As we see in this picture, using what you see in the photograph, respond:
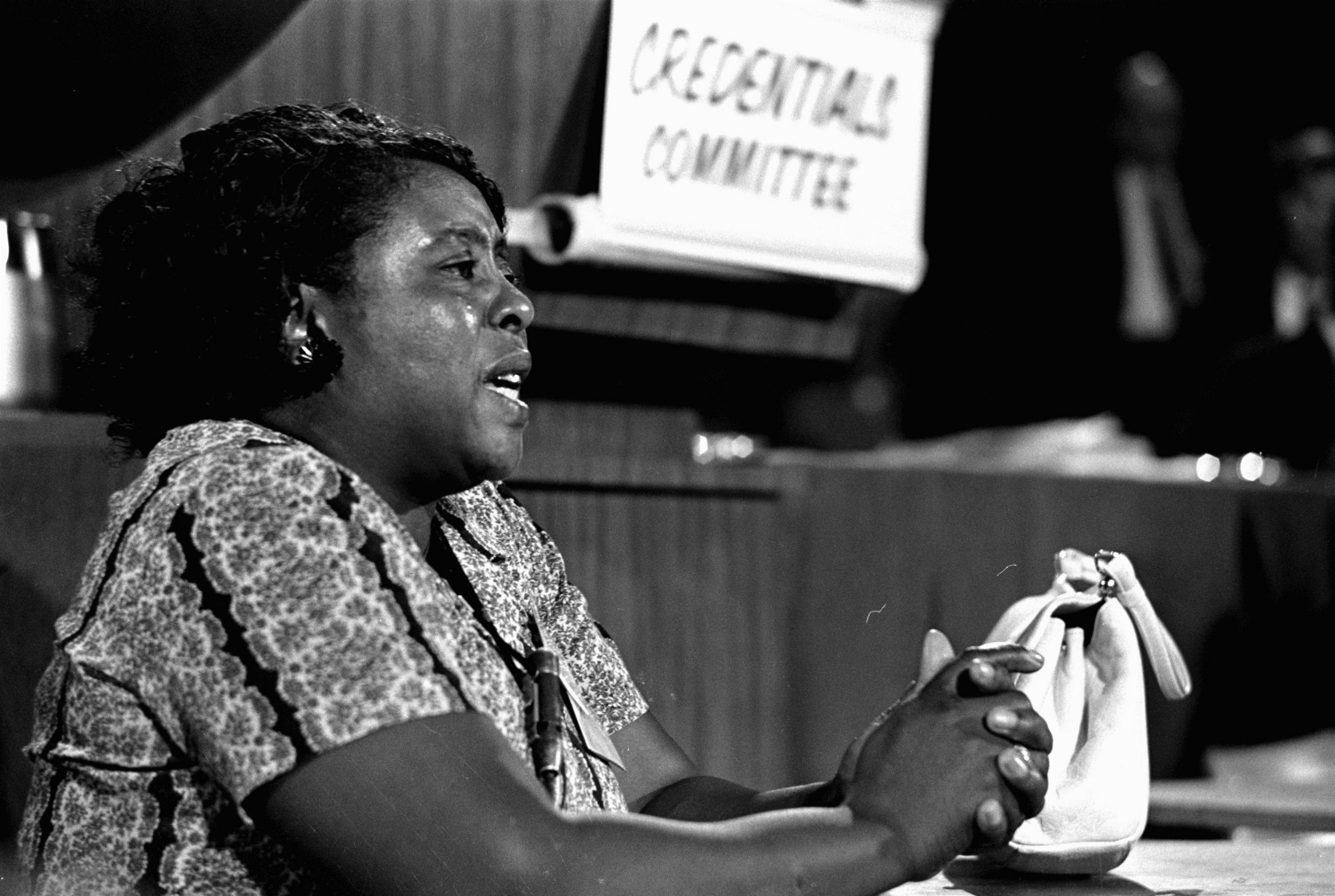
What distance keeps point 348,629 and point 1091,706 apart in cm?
75

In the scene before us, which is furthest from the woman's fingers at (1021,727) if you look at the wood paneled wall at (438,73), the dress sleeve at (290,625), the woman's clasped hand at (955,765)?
the wood paneled wall at (438,73)

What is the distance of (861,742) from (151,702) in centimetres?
49

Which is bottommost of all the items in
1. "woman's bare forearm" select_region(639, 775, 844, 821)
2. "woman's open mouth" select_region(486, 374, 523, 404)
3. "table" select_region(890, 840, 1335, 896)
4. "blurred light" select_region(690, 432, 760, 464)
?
"table" select_region(890, 840, 1335, 896)

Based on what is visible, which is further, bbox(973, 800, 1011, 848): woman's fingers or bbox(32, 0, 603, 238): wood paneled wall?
bbox(32, 0, 603, 238): wood paneled wall

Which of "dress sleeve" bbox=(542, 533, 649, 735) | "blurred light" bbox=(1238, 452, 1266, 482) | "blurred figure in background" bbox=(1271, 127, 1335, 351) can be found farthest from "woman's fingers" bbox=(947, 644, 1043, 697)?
"blurred figure in background" bbox=(1271, 127, 1335, 351)

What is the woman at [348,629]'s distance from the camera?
1.02m

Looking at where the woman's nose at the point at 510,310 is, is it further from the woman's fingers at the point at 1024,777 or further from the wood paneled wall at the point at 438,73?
the woman's fingers at the point at 1024,777

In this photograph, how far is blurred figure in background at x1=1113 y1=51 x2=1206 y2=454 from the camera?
387 centimetres

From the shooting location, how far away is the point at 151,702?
3.58 ft

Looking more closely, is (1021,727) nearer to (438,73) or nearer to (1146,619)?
(1146,619)

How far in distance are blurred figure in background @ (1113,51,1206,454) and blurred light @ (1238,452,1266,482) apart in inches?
19.2

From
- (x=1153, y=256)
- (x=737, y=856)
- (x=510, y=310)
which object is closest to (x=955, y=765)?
(x=737, y=856)

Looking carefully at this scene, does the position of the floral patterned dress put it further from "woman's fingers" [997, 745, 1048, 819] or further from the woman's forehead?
"woman's fingers" [997, 745, 1048, 819]

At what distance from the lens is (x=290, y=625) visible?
3.39 feet
